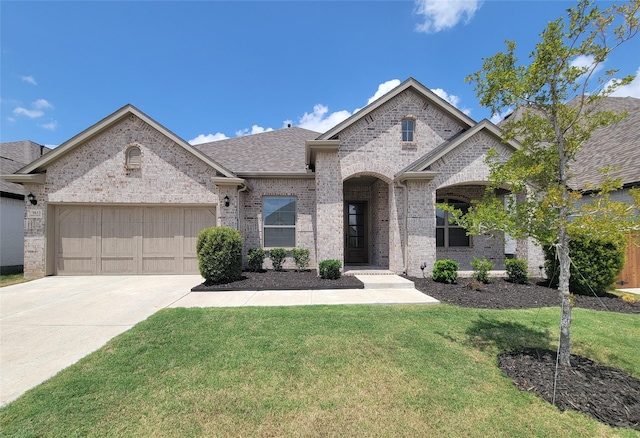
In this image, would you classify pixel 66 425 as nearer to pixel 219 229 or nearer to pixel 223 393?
pixel 223 393

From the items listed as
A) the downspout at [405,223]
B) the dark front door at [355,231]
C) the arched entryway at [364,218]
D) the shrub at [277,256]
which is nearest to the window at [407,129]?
the downspout at [405,223]

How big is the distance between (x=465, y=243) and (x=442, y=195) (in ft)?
7.02

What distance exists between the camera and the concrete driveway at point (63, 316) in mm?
3726

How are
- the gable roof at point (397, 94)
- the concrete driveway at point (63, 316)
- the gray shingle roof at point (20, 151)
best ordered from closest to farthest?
the concrete driveway at point (63, 316) → the gable roof at point (397, 94) → the gray shingle roof at point (20, 151)

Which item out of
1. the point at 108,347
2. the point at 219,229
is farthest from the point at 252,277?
the point at 108,347

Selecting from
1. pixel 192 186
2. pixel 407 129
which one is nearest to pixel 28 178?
pixel 192 186

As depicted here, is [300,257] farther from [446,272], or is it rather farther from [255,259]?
[446,272]

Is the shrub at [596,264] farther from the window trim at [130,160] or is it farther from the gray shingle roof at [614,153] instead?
the window trim at [130,160]

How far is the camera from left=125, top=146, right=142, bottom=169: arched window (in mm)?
10094

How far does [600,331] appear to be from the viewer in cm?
491

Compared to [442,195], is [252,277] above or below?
below

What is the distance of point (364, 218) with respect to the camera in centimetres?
1266

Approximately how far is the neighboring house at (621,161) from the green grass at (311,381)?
17.2 ft

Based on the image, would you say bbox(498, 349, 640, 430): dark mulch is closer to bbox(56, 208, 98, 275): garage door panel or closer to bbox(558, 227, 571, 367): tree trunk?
bbox(558, 227, 571, 367): tree trunk
